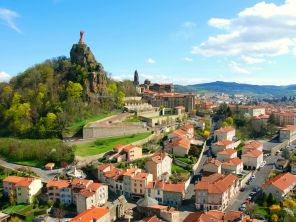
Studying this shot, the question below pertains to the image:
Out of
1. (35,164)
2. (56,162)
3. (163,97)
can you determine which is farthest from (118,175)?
(163,97)

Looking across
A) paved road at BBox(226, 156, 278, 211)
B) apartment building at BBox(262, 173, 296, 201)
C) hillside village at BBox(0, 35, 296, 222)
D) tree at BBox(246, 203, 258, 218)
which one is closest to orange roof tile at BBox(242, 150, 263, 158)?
hillside village at BBox(0, 35, 296, 222)

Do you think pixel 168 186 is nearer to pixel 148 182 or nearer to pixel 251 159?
pixel 148 182

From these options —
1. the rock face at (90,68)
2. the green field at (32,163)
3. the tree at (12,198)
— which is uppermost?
the rock face at (90,68)

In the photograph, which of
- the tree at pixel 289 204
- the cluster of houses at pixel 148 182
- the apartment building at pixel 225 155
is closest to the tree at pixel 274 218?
the tree at pixel 289 204

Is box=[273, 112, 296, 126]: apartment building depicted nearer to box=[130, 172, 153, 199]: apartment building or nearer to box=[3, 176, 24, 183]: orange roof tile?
box=[130, 172, 153, 199]: apartment building

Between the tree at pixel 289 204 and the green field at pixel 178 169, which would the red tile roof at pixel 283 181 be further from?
the green field at pixel 178 169

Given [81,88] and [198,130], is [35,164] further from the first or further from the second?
[198,130]
